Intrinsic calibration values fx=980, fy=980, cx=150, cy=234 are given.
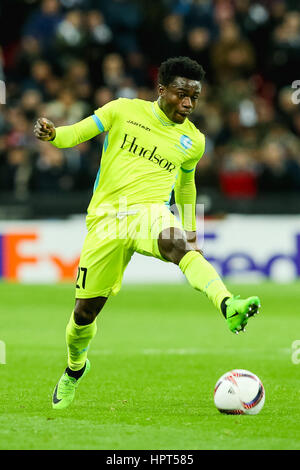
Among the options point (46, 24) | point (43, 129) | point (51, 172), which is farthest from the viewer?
point (46, 24)

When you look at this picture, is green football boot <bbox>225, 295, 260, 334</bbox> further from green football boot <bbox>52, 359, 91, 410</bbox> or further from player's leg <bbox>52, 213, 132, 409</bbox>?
green football boot <bbox>52, 359, 91, 410</bbox>

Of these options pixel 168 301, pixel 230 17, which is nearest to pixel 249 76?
pixel 230 17

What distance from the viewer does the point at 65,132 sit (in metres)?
6.64

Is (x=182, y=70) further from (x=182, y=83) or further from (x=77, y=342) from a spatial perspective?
(x=77, y=342)

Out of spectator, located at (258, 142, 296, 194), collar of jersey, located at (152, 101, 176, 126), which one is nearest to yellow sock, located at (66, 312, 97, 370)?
collar of jersey, located at (152, 101, 176, 126)

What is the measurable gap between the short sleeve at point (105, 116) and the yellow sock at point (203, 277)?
129cm

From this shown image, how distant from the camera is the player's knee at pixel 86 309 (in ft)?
22.4

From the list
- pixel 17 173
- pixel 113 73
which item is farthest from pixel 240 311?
Result: pixel 113 73

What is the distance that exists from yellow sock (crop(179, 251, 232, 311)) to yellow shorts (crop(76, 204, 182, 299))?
Result: 57 centimetres

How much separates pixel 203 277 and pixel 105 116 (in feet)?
5.35

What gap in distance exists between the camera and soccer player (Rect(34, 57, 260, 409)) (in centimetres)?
670

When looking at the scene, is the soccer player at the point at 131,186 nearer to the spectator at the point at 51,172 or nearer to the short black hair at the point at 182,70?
the short black hair at the point at 182,70

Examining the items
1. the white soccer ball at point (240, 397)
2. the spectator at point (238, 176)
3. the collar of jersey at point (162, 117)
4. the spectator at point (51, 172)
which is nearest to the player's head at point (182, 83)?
the collar of jersey at point (162, 117)

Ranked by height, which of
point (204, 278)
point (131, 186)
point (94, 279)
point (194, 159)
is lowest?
point (204, 278)
